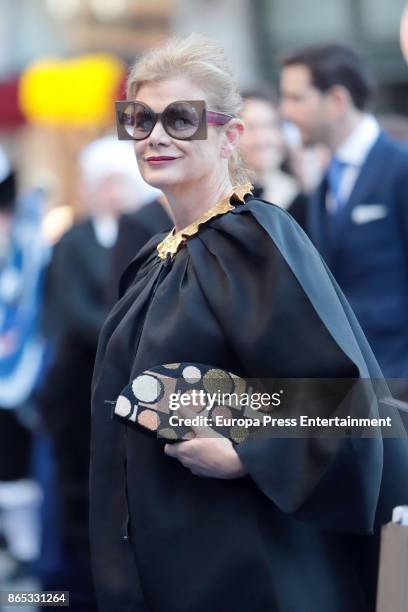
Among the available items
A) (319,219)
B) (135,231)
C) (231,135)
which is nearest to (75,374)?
(135,231)

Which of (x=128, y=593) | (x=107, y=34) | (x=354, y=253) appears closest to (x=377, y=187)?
(x=354, y=253)

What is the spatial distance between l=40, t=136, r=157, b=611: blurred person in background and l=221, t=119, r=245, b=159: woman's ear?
284 cm

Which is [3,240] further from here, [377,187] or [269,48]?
[269,48]

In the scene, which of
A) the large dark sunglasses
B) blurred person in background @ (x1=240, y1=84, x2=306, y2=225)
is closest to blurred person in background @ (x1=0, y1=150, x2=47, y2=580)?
blurred person in background @ (x1=240, y1=84, x2=306, y2=225)

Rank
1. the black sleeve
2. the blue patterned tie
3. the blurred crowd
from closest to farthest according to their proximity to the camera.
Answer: the black sleeve → the blurred crowd → the blue patterned tie

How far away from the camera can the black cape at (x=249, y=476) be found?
9.86 feet

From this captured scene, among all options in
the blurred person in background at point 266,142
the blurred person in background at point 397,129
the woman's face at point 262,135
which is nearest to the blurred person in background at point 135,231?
the blurred person in background at point 266,142

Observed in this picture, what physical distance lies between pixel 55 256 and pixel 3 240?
0.81 m

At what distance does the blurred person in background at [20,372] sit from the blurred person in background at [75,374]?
0.70 feet

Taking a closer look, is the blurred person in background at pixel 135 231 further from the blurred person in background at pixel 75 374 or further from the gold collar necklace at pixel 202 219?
the gold collar necklace at pixel 202 219

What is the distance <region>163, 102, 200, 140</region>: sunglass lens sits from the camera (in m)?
3.18

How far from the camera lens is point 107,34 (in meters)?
18.9

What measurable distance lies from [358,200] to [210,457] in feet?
7.69

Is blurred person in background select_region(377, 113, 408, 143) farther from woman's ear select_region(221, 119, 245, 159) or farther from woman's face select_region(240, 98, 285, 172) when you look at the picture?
woman's ear select_region(221, 119, 245, 159)
